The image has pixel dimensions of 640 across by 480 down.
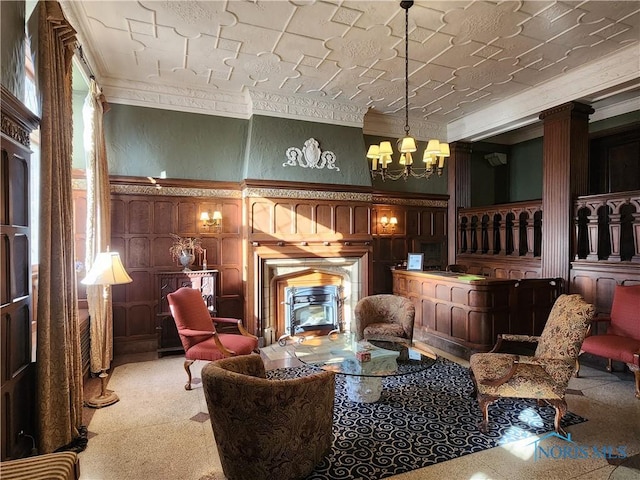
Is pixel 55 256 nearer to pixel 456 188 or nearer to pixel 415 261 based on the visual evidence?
pixel 415 261

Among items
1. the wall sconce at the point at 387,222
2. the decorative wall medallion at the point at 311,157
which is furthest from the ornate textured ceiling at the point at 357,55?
the wall sconce at the point at 387,222

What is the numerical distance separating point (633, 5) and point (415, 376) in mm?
4495

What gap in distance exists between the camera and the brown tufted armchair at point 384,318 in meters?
4.84

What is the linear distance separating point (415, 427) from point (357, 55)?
13.9ft

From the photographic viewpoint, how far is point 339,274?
658 cm

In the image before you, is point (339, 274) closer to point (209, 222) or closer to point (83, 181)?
point (209, 222)

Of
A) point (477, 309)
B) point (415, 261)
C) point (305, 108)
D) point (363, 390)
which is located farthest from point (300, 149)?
point (363, 390)

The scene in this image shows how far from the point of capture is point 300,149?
6.23 meters

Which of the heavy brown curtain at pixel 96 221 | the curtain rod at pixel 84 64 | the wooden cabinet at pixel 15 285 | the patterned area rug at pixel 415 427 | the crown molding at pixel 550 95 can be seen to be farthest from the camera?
the crown molding at pixel 550 95

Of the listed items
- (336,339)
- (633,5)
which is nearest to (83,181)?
(336,339)

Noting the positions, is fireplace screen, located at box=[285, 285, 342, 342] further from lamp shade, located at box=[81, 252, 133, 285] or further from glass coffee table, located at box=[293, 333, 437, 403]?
lamp shade, located at box=[81, 252, 133, 285]

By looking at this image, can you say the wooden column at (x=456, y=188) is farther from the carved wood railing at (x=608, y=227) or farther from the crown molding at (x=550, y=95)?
the carved wood railing at (x=608, y=227)

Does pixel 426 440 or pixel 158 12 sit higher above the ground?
pixel 158 12

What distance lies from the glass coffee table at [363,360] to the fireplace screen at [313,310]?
1940mm
